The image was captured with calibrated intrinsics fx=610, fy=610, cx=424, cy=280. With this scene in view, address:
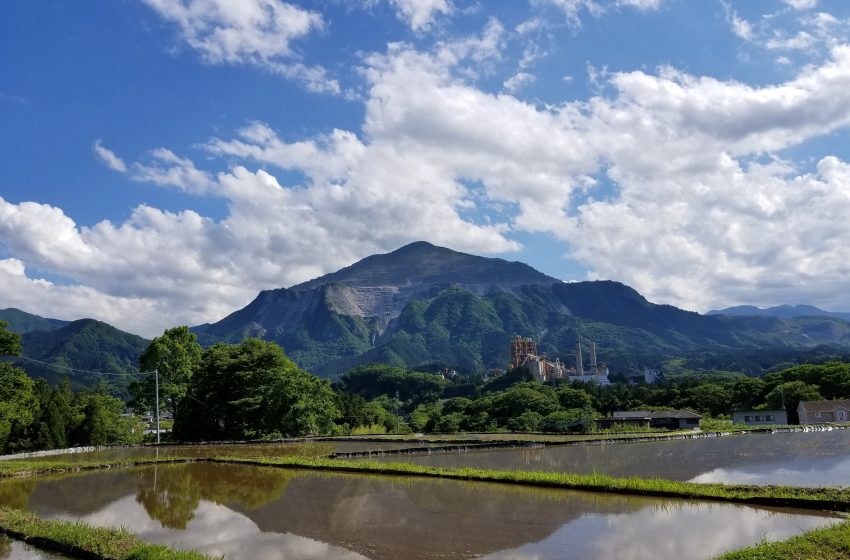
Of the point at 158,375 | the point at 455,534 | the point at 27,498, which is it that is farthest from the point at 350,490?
the point at 158,375

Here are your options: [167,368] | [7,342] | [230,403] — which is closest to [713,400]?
[230,403]

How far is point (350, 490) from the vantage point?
20438 millimetres

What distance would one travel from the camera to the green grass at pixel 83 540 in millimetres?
10781

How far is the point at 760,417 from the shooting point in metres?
62.1

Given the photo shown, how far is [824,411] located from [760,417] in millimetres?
5729

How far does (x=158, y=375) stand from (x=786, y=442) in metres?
44.1

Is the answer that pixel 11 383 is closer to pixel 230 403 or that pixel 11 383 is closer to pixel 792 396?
pixel 230 403

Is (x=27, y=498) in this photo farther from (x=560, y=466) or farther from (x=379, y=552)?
(x=560, y=466)

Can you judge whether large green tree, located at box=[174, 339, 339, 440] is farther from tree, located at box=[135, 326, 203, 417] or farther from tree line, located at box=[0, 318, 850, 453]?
tree, located at box=[135, 326, 203, 417]

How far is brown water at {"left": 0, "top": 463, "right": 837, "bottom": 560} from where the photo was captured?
11.9 m

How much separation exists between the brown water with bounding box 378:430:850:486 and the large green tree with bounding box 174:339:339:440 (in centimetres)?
1599

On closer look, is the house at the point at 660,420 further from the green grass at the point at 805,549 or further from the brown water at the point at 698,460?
the green grass at the point at 805,549

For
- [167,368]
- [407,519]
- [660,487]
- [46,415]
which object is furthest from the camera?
[167,368]

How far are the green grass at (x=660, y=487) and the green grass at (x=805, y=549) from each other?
427cm
